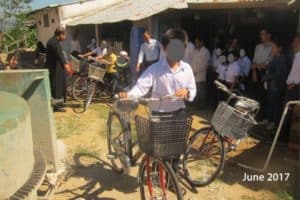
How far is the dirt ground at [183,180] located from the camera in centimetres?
522

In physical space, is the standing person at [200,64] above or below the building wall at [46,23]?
below

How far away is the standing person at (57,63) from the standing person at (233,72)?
11.3 ft

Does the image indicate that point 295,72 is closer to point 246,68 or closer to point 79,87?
point 246,68

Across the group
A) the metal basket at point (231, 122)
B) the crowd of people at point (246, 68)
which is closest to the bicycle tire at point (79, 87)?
the crowd of people at point (246, 68)

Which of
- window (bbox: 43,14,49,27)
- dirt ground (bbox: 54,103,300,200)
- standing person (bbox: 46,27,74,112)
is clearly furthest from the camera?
window (bbox: 43,14,49,27)

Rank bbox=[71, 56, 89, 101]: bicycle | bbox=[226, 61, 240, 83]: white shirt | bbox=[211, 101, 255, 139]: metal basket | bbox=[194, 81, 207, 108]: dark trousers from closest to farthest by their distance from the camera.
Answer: bbox=[211, 101, 255, 139]: metal basket < bbox=[226, 61, 240, 83]: white shirt < bbox=[194, 81, 207, 108]: dark trousers < bbox=[71, 56, 89, 101]: bicycle

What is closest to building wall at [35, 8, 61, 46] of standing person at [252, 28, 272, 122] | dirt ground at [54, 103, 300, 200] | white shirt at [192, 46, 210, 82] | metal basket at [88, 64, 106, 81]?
metal basket at [88, 64, 106, 81]

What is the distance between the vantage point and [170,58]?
427cm

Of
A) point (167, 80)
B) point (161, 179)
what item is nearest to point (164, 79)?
point (167, 80)

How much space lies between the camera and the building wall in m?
22.4

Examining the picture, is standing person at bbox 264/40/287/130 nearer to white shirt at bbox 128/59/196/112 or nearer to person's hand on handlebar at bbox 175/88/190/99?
white shirt at bbox 128/59/196/112

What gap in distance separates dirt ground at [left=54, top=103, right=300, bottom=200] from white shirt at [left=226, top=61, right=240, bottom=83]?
2140mm

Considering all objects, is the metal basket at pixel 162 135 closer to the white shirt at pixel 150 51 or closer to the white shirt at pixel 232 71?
the white shirt at pixel 232 71

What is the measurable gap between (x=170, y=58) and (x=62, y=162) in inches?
81.8
